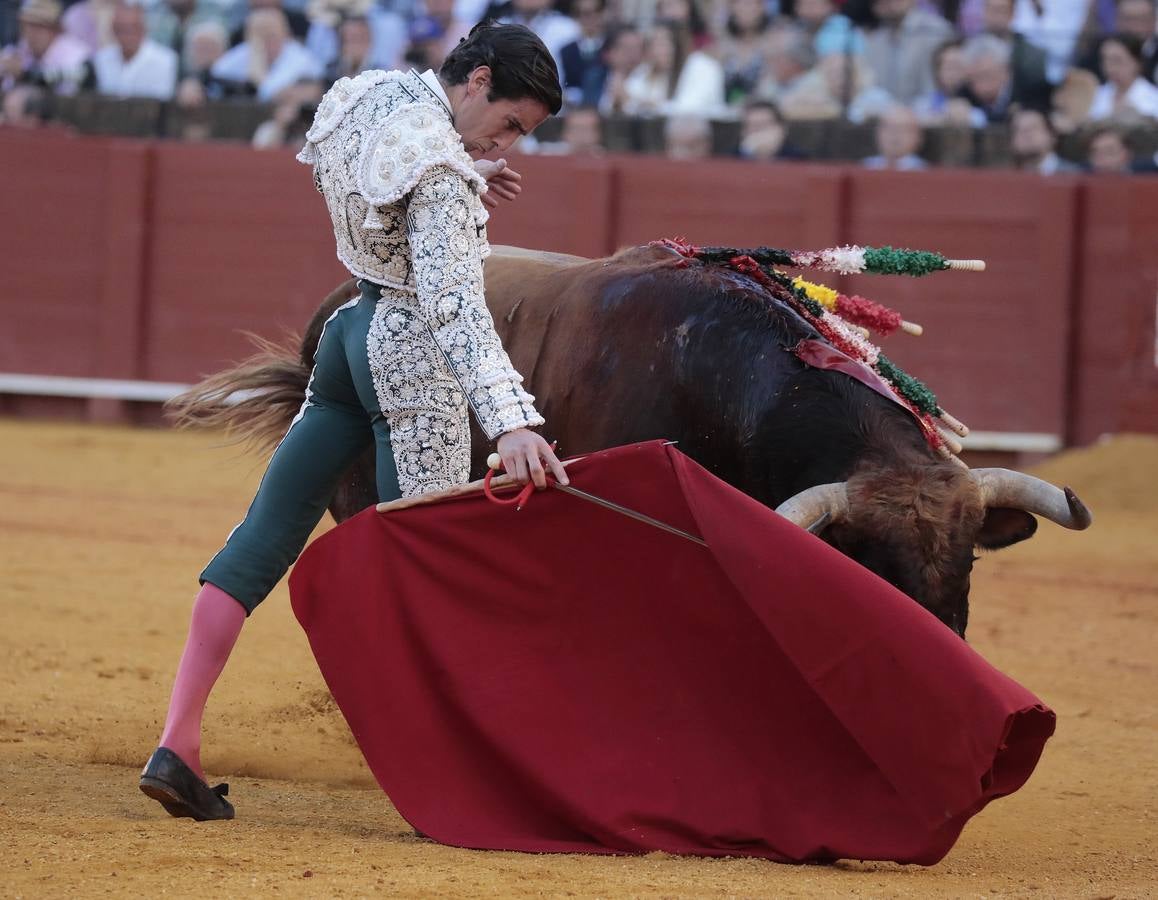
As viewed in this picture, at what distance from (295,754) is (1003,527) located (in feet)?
4.77

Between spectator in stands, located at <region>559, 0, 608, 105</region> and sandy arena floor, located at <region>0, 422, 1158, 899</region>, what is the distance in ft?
11.1

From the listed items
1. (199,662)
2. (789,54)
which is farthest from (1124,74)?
(199,662)

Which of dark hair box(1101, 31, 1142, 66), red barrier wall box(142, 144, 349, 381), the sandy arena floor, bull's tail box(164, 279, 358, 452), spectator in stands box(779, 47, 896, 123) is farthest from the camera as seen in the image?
red barrier wall box(142, 144, 349, 381)

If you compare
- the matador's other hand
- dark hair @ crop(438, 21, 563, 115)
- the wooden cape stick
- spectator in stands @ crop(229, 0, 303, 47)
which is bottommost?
the wooden cape stick

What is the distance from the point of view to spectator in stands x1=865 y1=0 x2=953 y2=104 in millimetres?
8367

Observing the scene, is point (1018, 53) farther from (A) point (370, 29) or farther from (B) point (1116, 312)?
(A) point (370, 29)

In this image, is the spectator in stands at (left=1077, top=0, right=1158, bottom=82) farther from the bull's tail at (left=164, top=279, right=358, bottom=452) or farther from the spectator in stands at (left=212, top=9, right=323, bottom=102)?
the bull's tail at (left=164, top=279, right=358, bottom=452)

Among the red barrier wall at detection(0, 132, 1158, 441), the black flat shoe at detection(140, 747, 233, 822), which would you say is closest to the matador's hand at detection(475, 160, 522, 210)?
the black flat shoe at detection(140, 747, 233, 822)

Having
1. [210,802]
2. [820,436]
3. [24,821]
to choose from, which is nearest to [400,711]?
[210,802]

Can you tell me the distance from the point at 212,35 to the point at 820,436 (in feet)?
24.7

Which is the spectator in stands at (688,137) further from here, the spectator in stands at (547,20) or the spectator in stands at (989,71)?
the spectator in stands at (989,71)

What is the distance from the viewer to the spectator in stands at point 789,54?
8.50 meters

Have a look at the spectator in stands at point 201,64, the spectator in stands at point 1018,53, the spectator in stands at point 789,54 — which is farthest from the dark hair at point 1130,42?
the spectator in stands at point 201,64

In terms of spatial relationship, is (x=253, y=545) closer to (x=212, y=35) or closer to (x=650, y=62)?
(x=650, y=62)
